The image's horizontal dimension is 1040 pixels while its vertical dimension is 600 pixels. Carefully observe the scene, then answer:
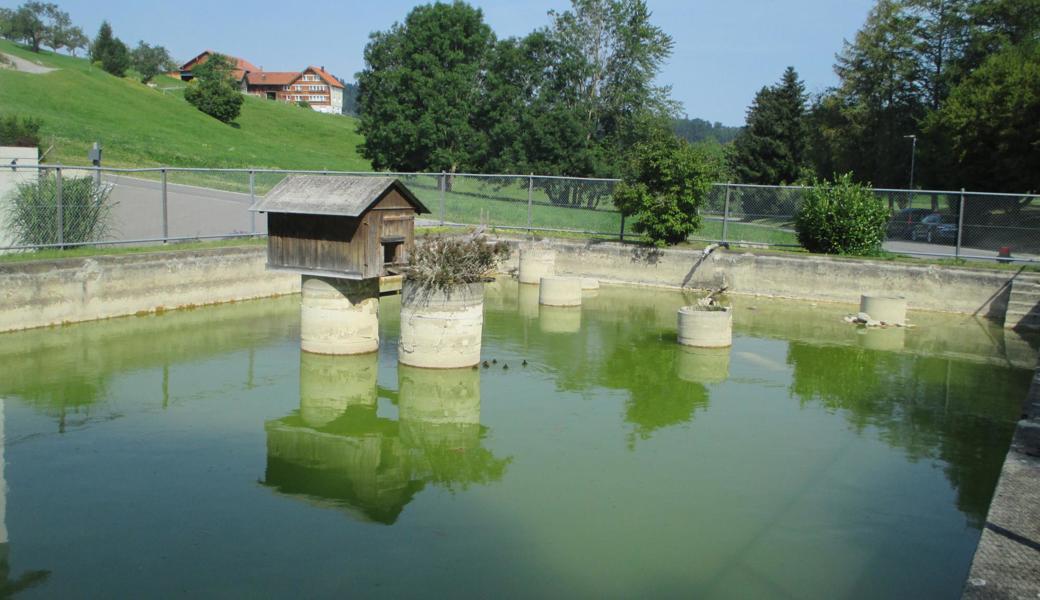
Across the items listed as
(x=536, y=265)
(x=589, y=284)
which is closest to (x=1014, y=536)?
(x=589, y=284)

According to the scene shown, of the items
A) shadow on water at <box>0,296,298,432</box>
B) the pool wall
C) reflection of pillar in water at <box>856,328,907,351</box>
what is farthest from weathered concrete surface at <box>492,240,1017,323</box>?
shadow on water at <box>0,296,298,432</box>

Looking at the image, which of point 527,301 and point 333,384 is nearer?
point 333,384

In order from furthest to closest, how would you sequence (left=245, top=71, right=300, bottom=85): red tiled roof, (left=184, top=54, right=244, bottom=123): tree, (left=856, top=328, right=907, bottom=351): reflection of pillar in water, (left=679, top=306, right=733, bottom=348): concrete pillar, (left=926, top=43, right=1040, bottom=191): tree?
(left=245, top=71, right=300, bottom=85): red tiled roof, (left=184, top=54, right=244, bottom=123): tree, (left=926, top=43, right=1040, bottom=191): tree, (left=856, top=328, right=907, bottom=351): reflection of pillar in water, (left=679, top=306, right=733, bottom=348): concrete pillar

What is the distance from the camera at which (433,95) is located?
163ft

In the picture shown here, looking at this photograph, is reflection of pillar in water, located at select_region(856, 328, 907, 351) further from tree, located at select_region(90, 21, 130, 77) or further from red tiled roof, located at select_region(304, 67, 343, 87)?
red tiled roof, located at select_region(304, 67, 343, 87)

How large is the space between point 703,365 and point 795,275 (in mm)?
8873

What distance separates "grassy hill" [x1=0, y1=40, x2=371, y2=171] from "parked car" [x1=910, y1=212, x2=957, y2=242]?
1193 inches

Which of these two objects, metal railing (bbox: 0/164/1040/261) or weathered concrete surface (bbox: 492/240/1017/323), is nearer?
metal railing (bbox: 0/164/1040/261)

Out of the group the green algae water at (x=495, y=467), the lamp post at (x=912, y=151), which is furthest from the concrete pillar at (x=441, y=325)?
the lamp post at (x=912, y=151)

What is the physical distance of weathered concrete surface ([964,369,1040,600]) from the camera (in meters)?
6.23

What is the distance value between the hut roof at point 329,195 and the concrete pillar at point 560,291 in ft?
21.4

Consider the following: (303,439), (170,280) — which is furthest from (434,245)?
(170,280)

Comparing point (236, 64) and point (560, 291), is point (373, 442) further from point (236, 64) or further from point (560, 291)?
point (236, 64)

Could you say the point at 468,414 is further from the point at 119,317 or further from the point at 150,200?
the point at 150,200
